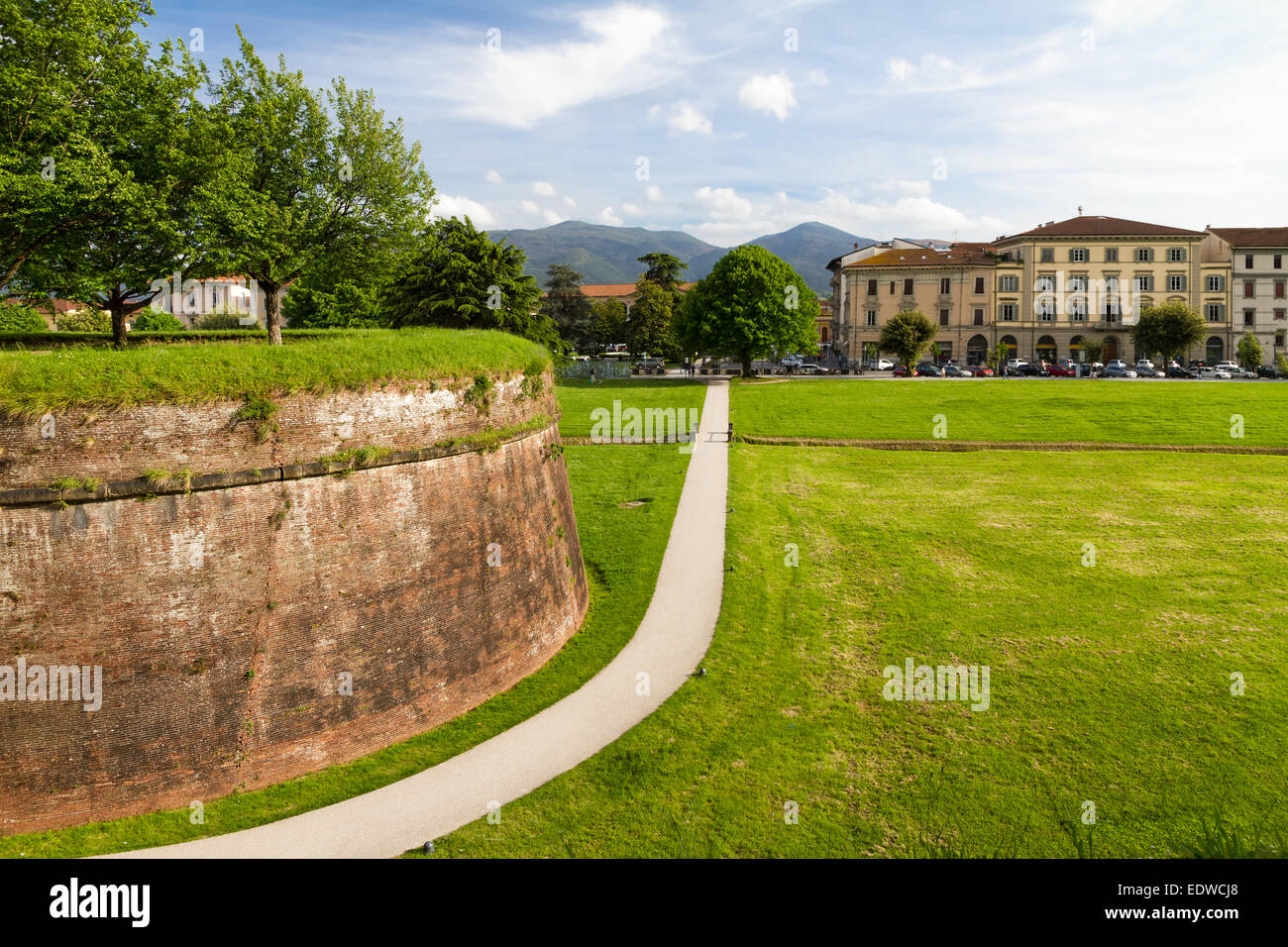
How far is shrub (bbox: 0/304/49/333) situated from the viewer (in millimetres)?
24906

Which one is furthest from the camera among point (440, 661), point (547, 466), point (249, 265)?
point (249, 265)

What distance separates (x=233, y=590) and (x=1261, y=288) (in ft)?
349

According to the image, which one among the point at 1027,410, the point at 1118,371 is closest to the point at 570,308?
the point at 1118,371

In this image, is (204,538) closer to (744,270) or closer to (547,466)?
(547,466)

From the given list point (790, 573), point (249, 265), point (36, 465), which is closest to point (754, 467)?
point (790, 573)

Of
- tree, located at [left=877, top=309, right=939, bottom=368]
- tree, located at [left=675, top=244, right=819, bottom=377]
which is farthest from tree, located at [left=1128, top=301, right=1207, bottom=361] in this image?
tree, located at [left=675, top=244, right=819, bottom=377]

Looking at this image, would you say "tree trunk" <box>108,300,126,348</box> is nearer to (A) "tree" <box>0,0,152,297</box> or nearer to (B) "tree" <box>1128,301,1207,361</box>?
(A) "tree" <box>0,0,152,297</box>

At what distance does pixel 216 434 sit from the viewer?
1181 cm

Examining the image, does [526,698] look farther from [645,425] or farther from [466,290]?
[645,425]

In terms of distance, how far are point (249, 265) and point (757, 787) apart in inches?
719

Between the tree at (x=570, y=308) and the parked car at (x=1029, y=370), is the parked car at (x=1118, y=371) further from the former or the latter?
the tree at (x=570, y=308)

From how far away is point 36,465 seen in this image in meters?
10.7

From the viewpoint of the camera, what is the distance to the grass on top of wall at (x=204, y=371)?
10.8 m

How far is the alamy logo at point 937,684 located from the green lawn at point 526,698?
619cm
